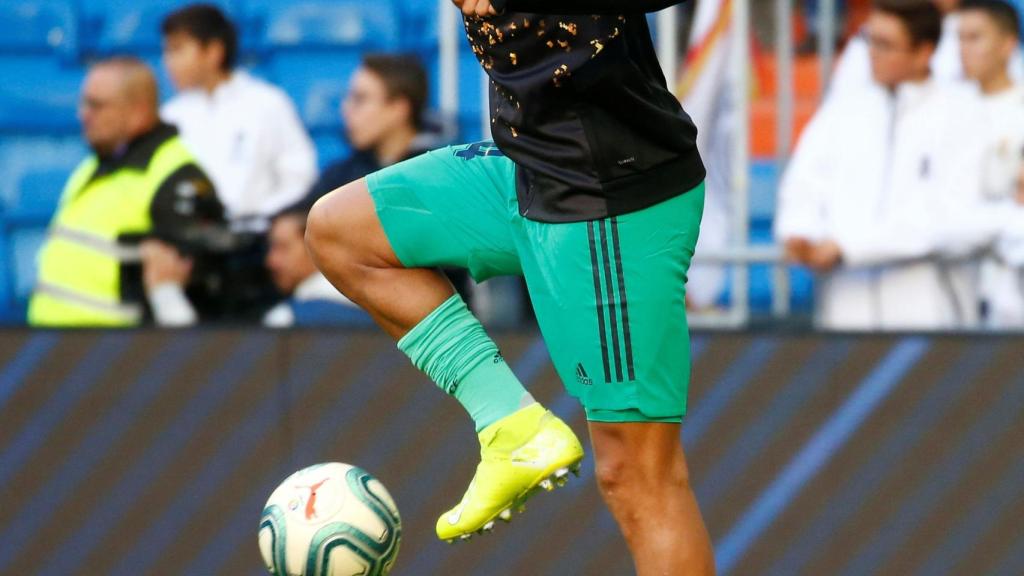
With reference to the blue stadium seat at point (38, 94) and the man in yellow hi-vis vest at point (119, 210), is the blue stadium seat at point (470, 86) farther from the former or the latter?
the blue stadium seat at point (38, 94)

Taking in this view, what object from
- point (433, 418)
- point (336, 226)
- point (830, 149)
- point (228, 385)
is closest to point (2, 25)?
point (228, 385)

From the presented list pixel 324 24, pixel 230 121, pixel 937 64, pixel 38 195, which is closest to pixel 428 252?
pixel 937 64

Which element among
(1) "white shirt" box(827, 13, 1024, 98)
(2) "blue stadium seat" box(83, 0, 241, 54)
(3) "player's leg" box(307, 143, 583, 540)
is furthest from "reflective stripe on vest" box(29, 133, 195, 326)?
(3) "player's leg" box(307, 143, 583, 540)

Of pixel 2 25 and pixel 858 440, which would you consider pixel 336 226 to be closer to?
pixel 858 440

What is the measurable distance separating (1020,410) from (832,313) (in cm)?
66

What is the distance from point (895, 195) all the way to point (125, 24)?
3827 mm

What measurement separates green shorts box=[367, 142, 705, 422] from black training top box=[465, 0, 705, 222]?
5 cm

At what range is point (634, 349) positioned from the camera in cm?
366

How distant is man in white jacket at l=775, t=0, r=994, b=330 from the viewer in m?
5.54

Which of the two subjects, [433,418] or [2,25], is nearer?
[433,418]

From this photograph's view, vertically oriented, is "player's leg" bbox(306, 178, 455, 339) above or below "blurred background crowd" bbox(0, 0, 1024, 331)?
above

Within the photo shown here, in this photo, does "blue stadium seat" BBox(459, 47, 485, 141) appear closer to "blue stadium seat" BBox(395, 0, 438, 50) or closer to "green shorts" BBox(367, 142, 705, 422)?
"blue stadium seat" BBox(395, 0, 438, 50)

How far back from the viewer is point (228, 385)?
20.0ft

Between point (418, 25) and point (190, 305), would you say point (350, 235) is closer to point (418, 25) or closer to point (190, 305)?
point (190, 305)
